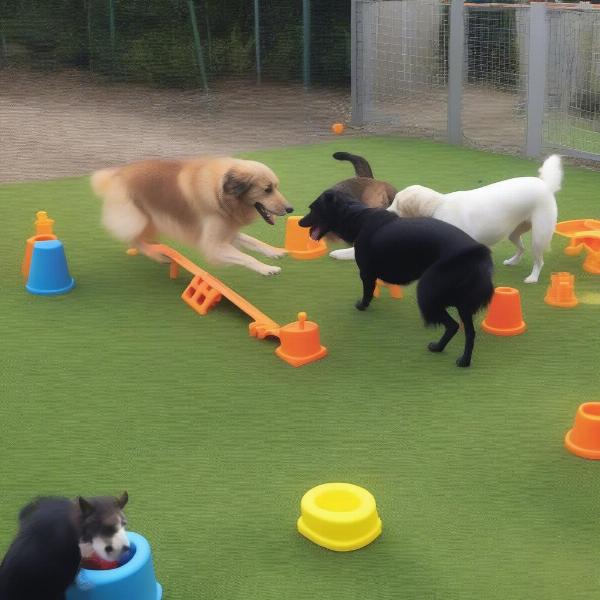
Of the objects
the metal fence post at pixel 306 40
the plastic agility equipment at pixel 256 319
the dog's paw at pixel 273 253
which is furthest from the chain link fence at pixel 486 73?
the plastic agility equipment at pixel 256 319

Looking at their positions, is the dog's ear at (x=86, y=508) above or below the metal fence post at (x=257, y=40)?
below

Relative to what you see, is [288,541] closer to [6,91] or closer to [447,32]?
[447,32]

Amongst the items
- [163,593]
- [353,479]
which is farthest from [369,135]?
[163,593]

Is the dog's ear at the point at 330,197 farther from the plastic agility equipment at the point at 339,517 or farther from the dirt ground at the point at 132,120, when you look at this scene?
the dirt ground at the point at 132,120

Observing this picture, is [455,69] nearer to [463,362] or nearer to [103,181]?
[103,181]

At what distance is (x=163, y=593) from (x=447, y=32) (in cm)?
989

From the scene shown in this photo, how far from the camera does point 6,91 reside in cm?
1627

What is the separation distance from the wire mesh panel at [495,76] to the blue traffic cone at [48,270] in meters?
6.77

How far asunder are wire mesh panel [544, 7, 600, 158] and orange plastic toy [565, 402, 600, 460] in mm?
6635

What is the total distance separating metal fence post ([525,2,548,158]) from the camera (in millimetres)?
9359

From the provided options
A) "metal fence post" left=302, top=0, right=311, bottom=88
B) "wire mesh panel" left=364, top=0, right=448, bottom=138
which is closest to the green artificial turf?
"wire mesh panel" left=364, top=0, right=448, bottom=138

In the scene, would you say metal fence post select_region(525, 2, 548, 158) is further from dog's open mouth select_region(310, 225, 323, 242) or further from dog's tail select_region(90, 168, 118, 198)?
dog's tail select_region(90, 168, 118, 198)

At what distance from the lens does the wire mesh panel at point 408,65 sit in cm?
1126

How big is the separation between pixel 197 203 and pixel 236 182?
36cm
